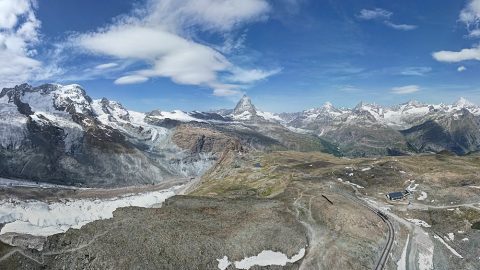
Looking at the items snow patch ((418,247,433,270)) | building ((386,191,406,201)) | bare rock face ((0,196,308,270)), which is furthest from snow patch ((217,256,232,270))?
building ((386,191,406,201))

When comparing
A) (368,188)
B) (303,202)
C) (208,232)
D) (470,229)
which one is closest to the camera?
(208,232)

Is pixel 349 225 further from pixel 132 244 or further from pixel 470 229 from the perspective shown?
pixel 132 244

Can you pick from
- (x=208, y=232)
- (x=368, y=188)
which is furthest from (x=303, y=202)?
(x=368, y=188)

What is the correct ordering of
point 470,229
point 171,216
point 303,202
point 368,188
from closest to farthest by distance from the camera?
point 171,216
point 470,229
point 303,202
point 368,188

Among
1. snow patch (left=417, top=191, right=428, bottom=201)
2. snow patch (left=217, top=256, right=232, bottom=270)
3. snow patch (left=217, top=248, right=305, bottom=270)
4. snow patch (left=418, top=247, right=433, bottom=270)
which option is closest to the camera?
snow patch (left=217, top=256, right=232, bottom=270)

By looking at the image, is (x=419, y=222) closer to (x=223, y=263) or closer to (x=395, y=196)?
(x=395, y=196)

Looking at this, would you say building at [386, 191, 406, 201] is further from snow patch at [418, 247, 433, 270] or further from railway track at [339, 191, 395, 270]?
snow patch at [418, 247, 433, 270]

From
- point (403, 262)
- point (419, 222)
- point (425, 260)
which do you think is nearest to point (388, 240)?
point (403, 262)

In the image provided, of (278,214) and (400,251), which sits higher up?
(278,214)
